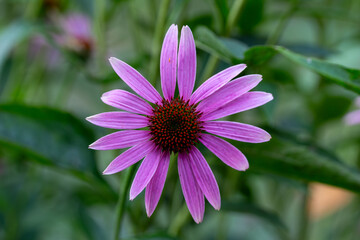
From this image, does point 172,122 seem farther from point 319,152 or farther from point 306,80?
point 306,80

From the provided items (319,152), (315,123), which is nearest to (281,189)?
(315,123)

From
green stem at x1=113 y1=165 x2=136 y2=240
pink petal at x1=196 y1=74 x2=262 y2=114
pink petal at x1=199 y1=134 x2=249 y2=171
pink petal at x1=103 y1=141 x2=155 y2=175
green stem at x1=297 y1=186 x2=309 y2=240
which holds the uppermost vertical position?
pink petal at x1=196 y1=74 x2=262 y2=114

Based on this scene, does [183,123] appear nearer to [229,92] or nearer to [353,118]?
[229,92]

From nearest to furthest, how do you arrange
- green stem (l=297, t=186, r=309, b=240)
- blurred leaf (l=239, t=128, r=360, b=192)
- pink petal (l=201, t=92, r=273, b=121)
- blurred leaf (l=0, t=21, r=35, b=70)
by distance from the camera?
pink petal (l=201, t=92, r=273, b=121) < blurred leaf (l=239, t=128, r=360, b=192) < blurred leaf (l=0, t=21, r=35, b=70) < green stem (l=297, t=186, r=309, b=240)

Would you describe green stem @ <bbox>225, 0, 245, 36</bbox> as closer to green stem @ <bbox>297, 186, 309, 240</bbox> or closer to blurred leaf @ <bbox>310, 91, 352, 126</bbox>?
blurred leaf @ <bbox>310, 91, 352, 126</bbox>

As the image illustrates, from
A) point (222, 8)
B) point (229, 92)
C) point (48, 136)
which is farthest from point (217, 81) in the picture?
point (48, 136)

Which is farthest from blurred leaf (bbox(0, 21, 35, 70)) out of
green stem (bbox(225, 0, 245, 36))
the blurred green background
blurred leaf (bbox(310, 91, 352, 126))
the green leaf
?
blurred leaf (bbox(310, 91, 352, 126))
